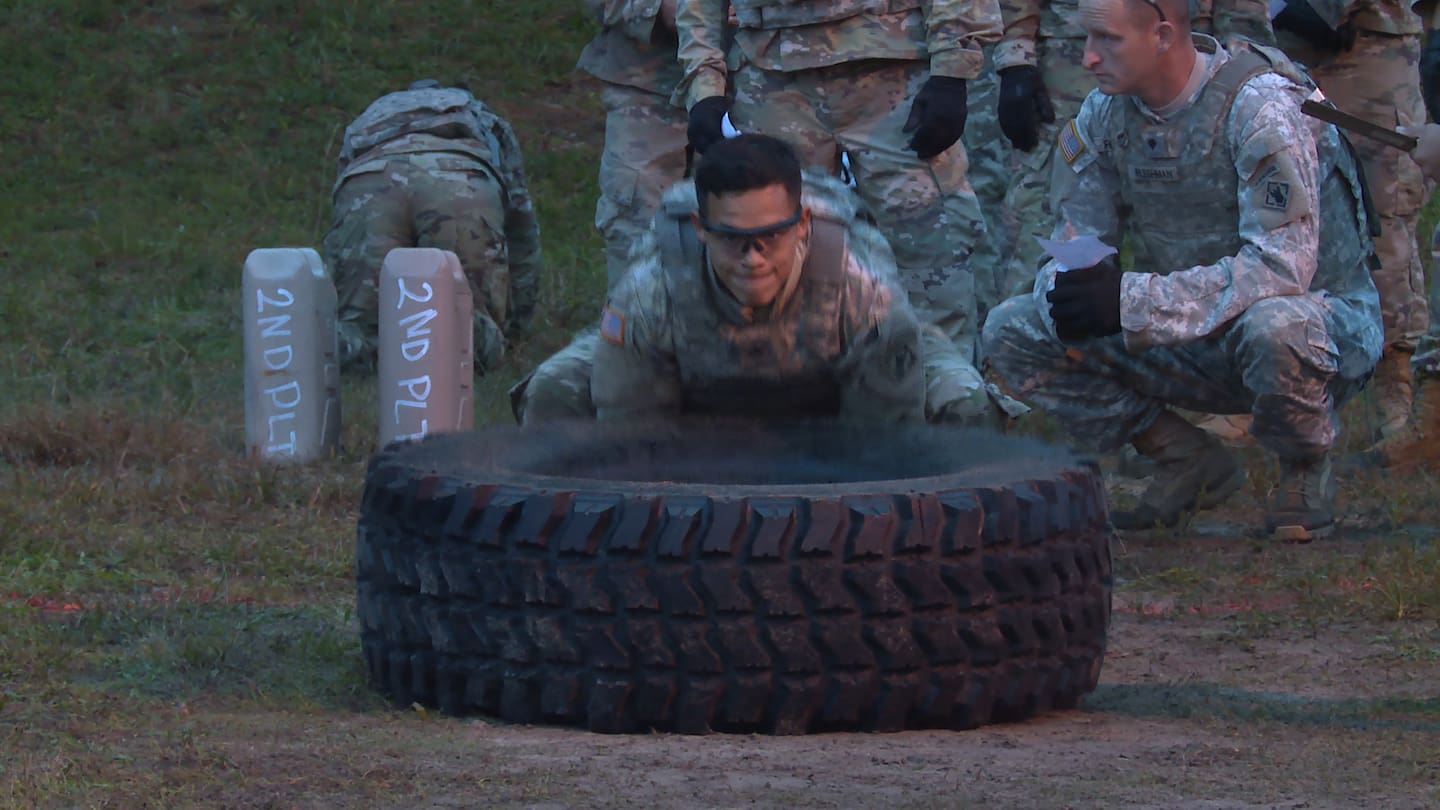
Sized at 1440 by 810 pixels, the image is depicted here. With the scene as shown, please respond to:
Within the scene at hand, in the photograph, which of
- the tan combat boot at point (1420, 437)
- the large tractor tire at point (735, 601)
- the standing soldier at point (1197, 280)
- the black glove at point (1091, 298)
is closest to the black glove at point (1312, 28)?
the tan combat boot at point (1420, 437)

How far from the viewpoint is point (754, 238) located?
3482 mm

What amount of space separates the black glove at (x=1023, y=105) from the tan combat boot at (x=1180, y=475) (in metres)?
1.33

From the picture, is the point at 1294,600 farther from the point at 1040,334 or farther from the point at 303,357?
the point at 303,357

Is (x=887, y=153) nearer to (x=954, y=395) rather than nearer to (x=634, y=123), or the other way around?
(x=634, y=123)

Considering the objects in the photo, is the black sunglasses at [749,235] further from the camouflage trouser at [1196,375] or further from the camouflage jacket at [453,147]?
the camouflage jacket at [453,147]

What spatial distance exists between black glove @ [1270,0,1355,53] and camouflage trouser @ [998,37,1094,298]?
23.9 inches

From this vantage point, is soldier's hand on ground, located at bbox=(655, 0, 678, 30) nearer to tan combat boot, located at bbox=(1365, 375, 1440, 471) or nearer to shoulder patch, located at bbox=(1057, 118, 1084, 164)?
shoulder patch, located at bbox=(1057, 118, 1084, 164)

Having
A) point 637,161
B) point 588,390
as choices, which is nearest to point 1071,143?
point 588,390

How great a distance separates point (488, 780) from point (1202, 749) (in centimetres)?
97

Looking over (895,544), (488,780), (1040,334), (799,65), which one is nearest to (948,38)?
(799,65)

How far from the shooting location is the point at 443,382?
5492mm

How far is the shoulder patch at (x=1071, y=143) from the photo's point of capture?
464 centimetres

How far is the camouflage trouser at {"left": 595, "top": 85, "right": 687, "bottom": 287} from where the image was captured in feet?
19.6

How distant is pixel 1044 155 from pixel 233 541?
9.59 ft
